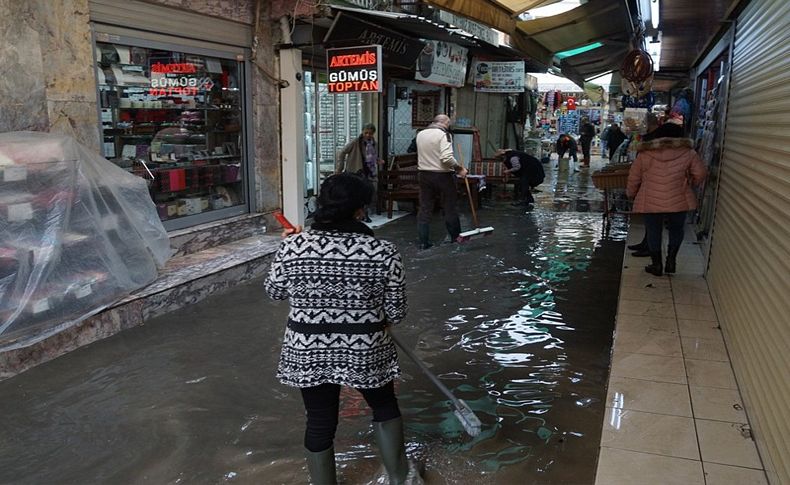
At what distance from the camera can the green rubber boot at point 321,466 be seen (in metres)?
2.81

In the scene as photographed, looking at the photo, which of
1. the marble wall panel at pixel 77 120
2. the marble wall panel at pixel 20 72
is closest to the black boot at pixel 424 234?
the marble wall panel at pixel 77 120

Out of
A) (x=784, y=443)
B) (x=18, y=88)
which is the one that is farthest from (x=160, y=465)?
(x=18, y=88)

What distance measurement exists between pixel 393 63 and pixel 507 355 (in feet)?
21.1

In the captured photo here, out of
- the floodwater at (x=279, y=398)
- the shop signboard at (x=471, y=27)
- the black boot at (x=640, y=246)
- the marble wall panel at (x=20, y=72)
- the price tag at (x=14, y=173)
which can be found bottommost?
the floodwater at (x=279, y=398)

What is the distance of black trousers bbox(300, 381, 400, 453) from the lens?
275cm

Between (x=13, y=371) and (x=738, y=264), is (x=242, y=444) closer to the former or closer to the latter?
(x=13, y=371)

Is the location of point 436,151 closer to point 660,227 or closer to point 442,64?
point 660,227

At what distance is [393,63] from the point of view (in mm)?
10008

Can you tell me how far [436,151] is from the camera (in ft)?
27.1

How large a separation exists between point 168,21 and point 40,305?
11.2 feet

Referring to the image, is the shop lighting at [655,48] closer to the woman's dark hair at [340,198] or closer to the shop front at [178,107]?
the shop front at [178,107]

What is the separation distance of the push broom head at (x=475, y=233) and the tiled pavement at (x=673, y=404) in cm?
326

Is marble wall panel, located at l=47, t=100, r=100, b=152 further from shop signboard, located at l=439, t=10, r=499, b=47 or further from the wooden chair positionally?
the wooden chair

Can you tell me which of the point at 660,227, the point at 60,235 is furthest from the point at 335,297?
the point at 660,227
